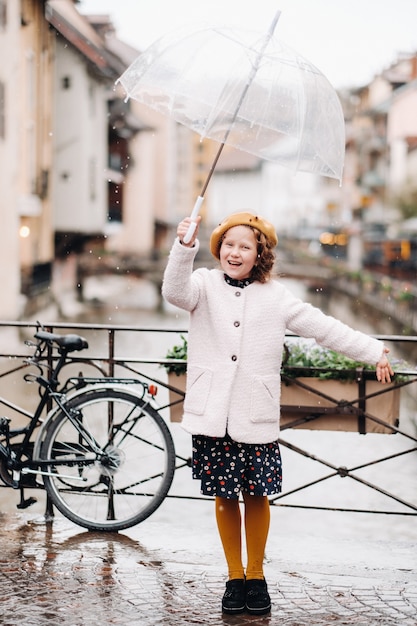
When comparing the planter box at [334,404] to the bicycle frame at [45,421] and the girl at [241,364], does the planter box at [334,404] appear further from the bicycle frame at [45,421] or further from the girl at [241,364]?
the girl at [241,364]

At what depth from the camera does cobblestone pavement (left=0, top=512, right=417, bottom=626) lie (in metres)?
3.68

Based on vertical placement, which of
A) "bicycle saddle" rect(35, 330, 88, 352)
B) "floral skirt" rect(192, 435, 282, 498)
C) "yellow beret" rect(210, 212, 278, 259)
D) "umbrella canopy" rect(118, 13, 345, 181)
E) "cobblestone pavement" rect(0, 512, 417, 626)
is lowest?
"cobblestone pavement" rect(0, 512, 417, 626)

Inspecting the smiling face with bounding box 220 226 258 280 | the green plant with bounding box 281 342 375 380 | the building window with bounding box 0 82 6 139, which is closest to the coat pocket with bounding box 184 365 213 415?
the smiling face with bounding box 220 226 258 280

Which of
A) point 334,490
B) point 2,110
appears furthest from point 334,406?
point 2,110

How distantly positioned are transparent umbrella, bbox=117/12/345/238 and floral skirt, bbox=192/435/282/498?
1187 millimetres

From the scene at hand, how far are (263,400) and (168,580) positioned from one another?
3.04 feet

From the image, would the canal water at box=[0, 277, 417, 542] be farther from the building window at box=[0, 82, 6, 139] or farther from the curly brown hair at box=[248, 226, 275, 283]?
the building window at box=[0, 82, 6, 139]

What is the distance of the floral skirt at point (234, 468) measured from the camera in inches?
148

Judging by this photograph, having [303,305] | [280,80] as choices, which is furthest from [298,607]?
[280,80]

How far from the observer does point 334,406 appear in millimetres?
4727

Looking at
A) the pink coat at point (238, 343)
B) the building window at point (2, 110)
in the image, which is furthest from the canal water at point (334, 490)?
the building window at point (2, 110)

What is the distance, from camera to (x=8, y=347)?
Answer: 22359 mm

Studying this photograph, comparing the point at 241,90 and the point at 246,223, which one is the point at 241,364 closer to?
the point at 246,223

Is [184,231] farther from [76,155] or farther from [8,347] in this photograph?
[76,155]
